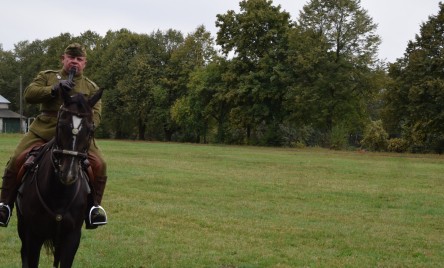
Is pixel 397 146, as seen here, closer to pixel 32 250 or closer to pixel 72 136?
pixel 32 250

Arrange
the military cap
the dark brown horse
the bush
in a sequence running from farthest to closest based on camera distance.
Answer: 1. the bush
2. the military cap
3. the dark brown horse

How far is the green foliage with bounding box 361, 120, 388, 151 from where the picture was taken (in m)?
64.3

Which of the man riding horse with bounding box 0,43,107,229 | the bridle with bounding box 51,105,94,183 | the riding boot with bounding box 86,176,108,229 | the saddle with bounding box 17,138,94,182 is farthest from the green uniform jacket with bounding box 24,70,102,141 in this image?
the bridle with bounding box 51,105,94,183

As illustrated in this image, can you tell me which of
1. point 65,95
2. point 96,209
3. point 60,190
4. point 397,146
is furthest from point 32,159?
point 397,146

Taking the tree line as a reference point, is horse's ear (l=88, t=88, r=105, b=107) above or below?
below

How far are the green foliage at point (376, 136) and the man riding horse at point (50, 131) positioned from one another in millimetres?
59079

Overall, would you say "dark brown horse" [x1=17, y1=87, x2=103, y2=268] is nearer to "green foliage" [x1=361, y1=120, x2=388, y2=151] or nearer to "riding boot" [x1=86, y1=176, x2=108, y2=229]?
"riding boot" [x1=86, y1=176, x2=108, y2=229]

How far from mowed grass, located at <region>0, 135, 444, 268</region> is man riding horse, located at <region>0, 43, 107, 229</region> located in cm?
211

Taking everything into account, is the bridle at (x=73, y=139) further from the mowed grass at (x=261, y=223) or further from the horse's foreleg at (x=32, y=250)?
the mowed grass at (x=261, y=223)

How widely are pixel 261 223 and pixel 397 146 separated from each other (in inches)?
2019

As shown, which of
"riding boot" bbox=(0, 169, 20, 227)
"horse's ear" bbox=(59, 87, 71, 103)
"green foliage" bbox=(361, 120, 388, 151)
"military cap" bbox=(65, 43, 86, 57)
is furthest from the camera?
"green foliage" bbox=(361, 120, 388, 151)

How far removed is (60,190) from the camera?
22.7 ft

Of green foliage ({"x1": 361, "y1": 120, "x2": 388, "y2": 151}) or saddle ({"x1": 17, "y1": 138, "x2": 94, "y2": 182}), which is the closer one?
saddle ({"x1": 17, "y1": 138, "x2": 94, "y2": 182})

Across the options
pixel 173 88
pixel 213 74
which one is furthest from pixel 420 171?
pixel 173 88
